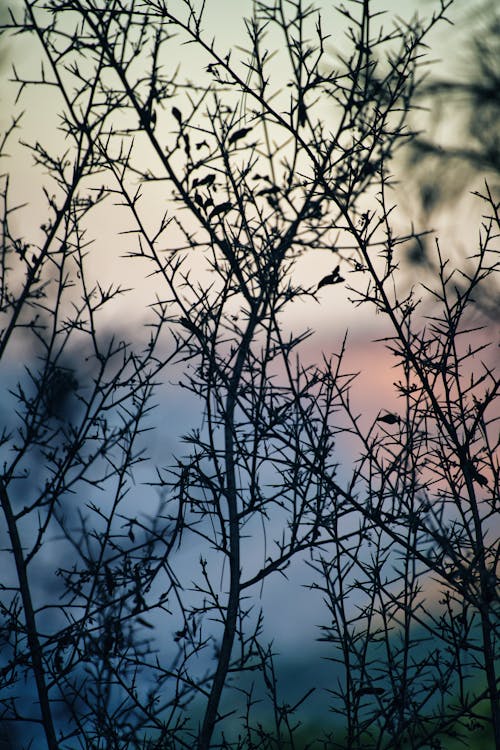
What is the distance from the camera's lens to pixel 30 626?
4.75 feet

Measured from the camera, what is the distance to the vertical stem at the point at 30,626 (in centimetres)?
143

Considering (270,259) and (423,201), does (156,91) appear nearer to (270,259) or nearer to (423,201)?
(270,259)

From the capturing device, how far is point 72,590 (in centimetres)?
143

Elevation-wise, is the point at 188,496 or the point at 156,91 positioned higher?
the point at 156,91

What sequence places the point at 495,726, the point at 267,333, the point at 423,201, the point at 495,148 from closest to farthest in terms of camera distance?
the point at 495,726 < the point at 267,333 < the point at 423,201 < the point at 495,148

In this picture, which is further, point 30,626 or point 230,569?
point 30,626

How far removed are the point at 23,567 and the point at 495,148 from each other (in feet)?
7.65

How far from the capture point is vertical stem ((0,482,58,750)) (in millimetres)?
1427

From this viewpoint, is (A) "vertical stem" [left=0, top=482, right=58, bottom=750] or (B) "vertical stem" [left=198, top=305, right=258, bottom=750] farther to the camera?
(A) "vertical stem" [left=0, top=482, right=58, bottom=750]

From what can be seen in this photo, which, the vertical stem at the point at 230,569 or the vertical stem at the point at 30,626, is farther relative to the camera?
the vertical stem at the point at 30,626

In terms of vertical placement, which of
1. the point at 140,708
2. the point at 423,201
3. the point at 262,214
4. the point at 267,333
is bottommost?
the point at 140,708

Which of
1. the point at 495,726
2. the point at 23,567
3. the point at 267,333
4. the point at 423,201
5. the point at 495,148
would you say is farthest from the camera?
the point at 495,148

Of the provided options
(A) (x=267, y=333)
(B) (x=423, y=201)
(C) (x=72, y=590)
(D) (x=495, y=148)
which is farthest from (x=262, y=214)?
(D) (x=495, y=148)

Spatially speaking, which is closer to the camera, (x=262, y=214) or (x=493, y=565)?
(x=493, y=565)
